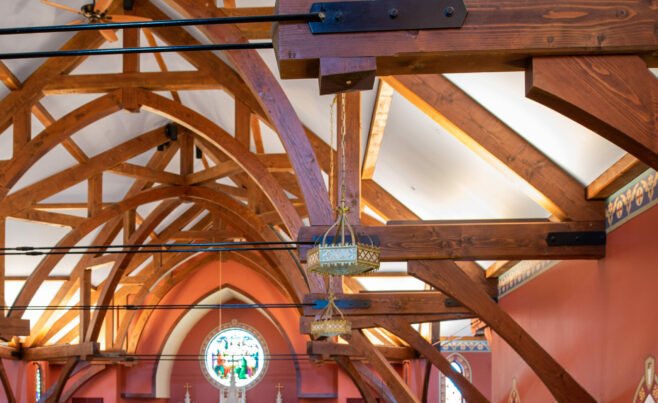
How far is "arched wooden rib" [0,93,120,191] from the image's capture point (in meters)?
9.76

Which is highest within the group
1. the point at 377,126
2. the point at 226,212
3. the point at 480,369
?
the point at 226,212

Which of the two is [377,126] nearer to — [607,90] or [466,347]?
[607,90]

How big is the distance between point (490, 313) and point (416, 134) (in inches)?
84.6

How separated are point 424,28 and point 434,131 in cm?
482

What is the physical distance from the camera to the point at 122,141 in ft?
44.9

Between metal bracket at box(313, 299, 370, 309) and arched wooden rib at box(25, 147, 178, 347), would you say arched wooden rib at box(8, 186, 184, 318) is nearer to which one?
arched wooden rib at box(25, 147, 178, 347)

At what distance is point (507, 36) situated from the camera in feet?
10.8

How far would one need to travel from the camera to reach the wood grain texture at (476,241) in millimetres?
6777

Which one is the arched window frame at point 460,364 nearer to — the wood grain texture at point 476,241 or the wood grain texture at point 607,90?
the wood grain texture at point 476,241

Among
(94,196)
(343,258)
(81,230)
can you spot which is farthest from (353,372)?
(343,258)

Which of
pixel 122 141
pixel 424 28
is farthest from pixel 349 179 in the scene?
pixel 122 141

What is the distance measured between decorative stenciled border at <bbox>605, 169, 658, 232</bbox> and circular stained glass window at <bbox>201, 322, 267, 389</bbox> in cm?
1651

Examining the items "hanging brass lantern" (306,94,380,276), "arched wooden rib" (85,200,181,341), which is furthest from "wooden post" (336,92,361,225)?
"arched wooden rib" (85,200,181,341)

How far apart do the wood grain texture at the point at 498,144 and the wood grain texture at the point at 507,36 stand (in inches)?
126
